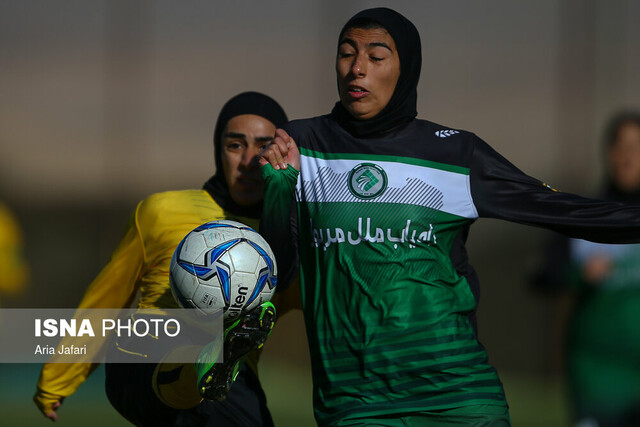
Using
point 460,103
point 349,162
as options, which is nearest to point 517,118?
point 460,103

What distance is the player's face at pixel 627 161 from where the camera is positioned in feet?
17.7

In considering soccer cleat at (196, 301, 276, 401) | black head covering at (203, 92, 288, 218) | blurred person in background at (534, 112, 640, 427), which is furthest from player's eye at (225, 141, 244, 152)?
blurred person in background at (534, 112, 640, 427)

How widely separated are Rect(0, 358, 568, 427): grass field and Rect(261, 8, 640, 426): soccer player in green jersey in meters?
4.90

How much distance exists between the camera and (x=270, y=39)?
9.79 metres

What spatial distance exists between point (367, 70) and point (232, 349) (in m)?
1.07

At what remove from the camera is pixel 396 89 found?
3434 mm

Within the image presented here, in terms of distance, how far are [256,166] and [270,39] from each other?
19.2 ft

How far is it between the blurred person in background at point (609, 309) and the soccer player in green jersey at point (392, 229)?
226 centimetres

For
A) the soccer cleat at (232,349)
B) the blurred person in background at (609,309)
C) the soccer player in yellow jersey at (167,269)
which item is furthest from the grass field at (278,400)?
the soccer cleat at (232,349)

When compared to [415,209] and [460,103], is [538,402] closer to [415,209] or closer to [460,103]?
[460,103]

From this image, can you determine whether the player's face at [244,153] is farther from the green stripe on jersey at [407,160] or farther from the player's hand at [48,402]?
the player's hand at [48,402]

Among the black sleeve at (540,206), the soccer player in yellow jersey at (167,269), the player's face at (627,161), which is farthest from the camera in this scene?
the player's face at (627,161)

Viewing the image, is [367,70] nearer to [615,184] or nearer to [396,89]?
[396,89]

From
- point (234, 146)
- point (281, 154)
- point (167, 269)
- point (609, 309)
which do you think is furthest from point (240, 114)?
point (609, 309)
